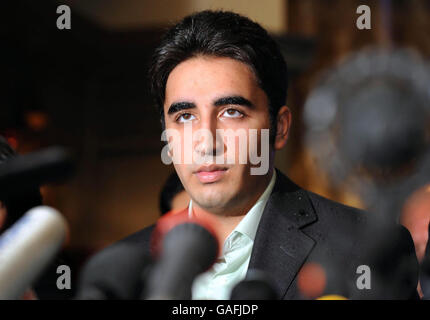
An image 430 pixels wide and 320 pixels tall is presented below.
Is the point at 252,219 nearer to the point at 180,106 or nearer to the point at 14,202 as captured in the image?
the point at 180,106

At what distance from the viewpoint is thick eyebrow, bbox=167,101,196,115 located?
3.01ft

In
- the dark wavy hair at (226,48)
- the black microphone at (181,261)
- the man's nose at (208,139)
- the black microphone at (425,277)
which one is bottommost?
the black microphone at (425,277)

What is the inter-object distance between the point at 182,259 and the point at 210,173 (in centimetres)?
30

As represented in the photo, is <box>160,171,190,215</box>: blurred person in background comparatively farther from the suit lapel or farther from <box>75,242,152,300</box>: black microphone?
<box>75,242,152,300</box>: black microphone

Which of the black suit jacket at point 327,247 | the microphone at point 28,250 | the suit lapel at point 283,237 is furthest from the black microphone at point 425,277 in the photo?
the microphone at point 28,250

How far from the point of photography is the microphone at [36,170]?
1.62ft

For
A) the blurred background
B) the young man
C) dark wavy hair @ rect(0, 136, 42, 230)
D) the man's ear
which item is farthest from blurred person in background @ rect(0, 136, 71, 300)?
the blurred background

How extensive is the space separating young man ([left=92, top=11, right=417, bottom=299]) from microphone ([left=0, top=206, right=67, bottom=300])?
0.33 m

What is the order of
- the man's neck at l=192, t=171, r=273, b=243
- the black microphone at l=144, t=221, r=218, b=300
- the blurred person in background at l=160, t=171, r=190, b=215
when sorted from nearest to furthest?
the black microphone at l=144, t=221, r=218, b=300 → the man's neck at l=192, t=171, r=273, b=243 → the blurred person in background at l=160, t=171, r=190, b=215

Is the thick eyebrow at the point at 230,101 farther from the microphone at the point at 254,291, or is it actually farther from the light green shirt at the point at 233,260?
the microphone at the point at 254,291

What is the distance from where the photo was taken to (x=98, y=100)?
257 centimetres

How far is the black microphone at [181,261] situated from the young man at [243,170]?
0.75ft

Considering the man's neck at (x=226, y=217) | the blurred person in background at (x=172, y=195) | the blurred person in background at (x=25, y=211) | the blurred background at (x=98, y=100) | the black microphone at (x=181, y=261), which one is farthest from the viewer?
the blurred background at (x=98, y=100)

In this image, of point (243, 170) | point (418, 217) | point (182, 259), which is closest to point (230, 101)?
point (243, 170)
